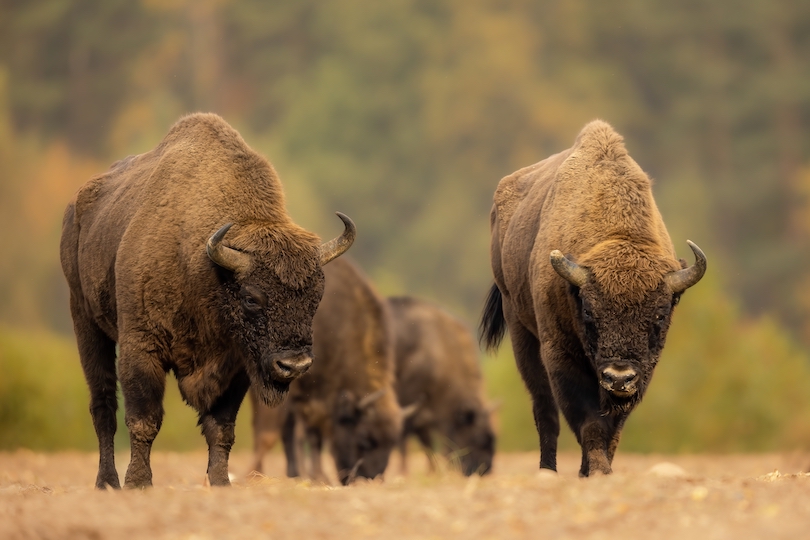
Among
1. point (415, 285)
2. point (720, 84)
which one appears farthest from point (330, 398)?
point (720, 84)

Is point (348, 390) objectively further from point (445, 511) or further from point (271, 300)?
point (445, 511)

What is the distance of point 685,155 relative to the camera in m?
46.0

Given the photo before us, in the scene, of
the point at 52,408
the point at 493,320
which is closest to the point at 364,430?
the point at 493,320

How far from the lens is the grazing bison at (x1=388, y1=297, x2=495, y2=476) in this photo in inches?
667

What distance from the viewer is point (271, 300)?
7.49 metres

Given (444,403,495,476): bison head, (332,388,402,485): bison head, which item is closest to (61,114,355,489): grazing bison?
(332,388,402,485): bison head

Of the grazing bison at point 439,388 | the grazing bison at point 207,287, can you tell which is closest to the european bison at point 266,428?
the grazing bison at point 439,388

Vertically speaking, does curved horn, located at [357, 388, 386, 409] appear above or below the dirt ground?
below

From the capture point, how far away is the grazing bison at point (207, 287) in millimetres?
7520

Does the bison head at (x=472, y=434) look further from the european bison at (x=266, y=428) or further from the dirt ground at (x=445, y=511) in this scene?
the dirt ground at (x=445, y=511)

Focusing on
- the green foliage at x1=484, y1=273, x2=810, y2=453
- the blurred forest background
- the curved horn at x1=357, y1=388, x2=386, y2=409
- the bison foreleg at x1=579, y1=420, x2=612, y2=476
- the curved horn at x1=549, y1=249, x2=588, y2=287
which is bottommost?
the green foliage at x1=484, y1=273, x2=810, y2=453

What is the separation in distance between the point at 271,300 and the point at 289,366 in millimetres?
424

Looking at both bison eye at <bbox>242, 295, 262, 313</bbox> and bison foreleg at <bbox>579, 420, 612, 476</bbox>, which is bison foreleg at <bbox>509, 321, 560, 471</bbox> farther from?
bison eye at <bbox>242, 295, 262, 313</bbox>

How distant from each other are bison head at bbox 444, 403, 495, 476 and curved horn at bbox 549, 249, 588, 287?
9285 millimetres
